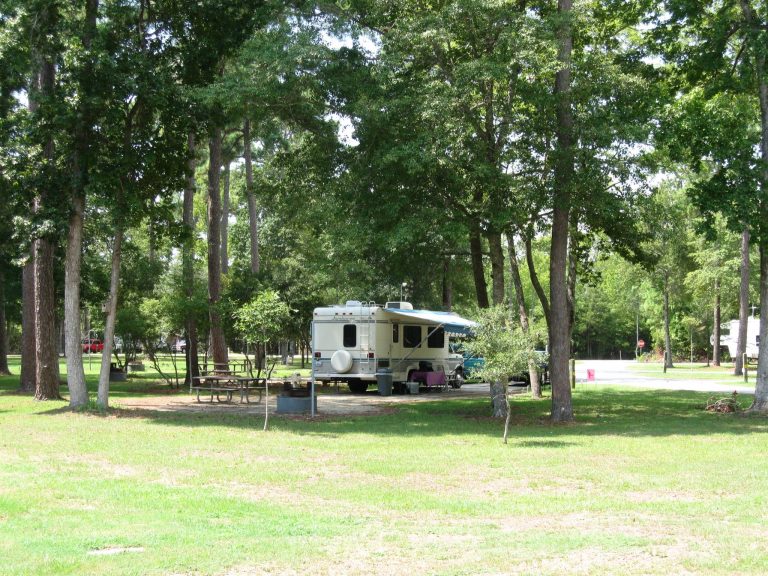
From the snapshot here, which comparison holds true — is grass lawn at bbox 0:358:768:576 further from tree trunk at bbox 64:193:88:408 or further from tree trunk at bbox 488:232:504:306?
tree trunk at bbox 488:232:504:306

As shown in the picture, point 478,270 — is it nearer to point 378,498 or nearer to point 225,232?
point 378,498

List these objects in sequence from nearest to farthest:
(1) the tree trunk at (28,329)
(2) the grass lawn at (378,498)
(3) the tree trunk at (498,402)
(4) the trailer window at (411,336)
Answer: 1. (2) the grass lawn at (378,498)
2. (3) the tree trunk at (498,402)
3. (1) the tree trunk at (28,329)
4. (4) the trailer window at (411,336)

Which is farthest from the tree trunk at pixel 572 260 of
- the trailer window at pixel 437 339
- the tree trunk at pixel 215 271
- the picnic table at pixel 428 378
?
the tree trunk at pixel 215 271

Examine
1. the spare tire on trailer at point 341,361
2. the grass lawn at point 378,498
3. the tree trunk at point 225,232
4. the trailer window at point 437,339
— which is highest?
the tree trunk at point 225,232

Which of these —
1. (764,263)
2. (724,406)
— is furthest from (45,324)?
(764,263)

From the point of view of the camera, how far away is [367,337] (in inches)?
899

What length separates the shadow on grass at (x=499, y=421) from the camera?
1409cm

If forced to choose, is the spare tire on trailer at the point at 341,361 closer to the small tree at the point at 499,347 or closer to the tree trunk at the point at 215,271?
the tree trunk at the point at 215,271

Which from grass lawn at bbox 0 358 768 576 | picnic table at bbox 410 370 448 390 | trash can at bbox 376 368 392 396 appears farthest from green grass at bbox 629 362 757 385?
grass lawn at bbox 0 358 768 576

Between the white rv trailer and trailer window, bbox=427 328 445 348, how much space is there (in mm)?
1101

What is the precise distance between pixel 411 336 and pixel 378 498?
16251 mm

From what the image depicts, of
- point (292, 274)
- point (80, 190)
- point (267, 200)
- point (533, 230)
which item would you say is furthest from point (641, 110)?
point (292, 274)

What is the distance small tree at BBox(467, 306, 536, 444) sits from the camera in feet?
42.0

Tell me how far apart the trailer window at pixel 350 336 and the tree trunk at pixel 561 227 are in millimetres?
7809
